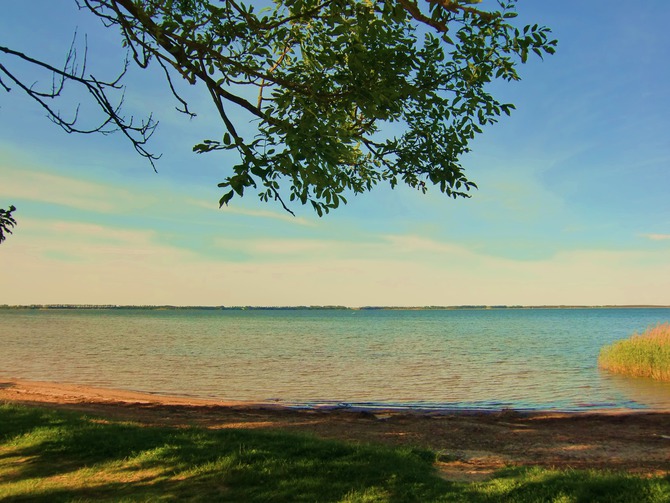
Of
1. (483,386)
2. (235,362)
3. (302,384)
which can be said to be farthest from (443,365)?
(235,362)

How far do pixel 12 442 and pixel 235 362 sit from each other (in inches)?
982

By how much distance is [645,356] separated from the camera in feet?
82.4

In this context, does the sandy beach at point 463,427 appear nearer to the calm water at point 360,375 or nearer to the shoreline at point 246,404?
the shoreline at point 246,404

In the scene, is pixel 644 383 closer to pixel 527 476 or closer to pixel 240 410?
pixel 240 410

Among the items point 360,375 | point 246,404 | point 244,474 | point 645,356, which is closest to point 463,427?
point 244,474

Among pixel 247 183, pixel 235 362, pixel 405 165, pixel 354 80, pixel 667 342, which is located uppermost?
pixel 354 80

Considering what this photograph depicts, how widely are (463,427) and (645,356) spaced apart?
641 inches

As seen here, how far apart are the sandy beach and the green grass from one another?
116 centimetres

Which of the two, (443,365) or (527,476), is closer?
(527,476)

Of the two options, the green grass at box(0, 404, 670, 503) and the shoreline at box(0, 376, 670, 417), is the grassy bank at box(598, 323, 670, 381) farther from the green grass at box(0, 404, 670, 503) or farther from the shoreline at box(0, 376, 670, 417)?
the green grass at box(0, 404, 670, 503)

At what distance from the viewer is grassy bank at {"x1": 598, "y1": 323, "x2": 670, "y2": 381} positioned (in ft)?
79.7

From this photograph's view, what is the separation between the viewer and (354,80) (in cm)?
547

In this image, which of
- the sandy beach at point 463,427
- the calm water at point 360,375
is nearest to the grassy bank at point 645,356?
the calm water at point 360,375

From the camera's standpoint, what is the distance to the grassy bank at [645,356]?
24297 mm
